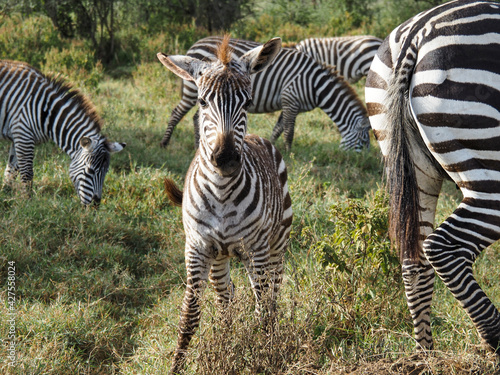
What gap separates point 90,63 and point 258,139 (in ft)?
29.7

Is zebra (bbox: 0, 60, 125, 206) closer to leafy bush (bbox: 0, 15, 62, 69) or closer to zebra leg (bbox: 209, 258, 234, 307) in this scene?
zebra leg (bbox: 209, 258, 234, 307)

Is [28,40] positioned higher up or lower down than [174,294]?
higher up

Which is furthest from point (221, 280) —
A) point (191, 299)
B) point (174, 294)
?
point (174, 294)

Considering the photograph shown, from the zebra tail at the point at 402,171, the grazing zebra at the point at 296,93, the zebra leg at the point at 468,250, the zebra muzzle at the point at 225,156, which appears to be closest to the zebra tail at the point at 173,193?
the zebra muzzle at the point at 225,156

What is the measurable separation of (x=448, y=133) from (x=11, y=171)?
553cm

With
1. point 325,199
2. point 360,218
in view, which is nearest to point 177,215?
point 325,199

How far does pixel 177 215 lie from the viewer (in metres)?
5.70

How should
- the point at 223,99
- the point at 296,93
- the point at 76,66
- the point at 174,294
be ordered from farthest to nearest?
1. the point at 76,66
2. the point at 296,93
3. the point at 174,294
4. the point at 223,99

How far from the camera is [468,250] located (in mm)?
2965

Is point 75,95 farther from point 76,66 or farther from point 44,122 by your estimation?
point 76,66

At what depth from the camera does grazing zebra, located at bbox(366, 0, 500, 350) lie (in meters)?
2.83

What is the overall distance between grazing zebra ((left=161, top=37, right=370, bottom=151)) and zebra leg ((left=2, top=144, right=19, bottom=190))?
2.41 m

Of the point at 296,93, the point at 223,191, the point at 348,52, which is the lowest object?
the point at 296,93

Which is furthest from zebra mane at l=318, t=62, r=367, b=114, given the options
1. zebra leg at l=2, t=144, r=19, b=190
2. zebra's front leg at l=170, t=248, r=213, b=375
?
zebra's front leg at l=170, t=248, r=213, b=375
